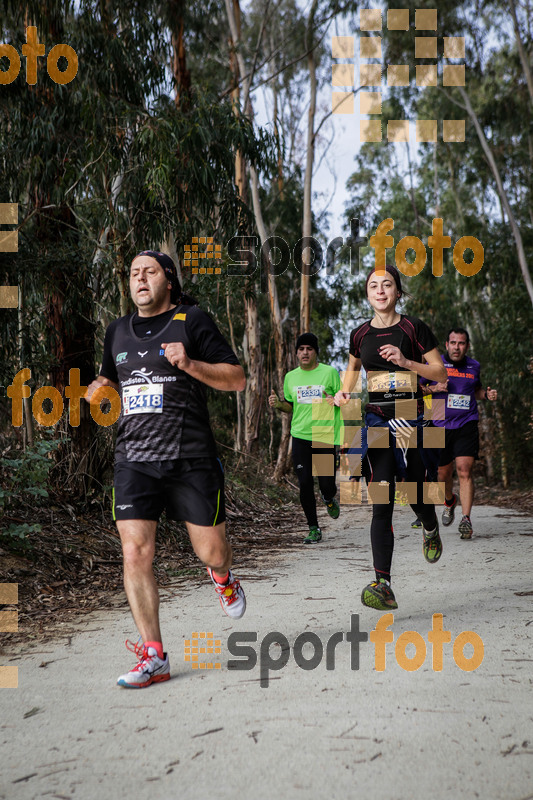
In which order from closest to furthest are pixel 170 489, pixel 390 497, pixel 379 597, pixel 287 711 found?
1. pixel 287 711
2. pixel 170 489
3. pixel 379 597
4. pixel 390 497

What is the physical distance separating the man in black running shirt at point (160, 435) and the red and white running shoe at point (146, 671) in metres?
0.02

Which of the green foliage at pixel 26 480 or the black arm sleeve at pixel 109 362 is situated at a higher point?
the black arm sleeve at pixel 109 362

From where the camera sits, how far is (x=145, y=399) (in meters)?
4.03

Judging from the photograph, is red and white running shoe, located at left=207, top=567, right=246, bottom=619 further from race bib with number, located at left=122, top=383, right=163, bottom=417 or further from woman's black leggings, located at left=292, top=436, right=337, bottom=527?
woman's black leggings, located at left=292, top=436, right=337, bottom=527

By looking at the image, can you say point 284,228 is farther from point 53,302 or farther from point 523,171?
point 53,302

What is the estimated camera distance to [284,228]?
24656mm

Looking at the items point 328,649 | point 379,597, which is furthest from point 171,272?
point 379,597

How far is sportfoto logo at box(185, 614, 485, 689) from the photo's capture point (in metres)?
3.99

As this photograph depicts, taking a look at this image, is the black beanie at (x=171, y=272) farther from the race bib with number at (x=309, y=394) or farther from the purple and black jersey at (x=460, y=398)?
→ the purple and black jersey at (x=460, y=398)

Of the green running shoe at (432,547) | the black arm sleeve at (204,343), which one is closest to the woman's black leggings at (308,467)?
the green running shoe at (432,547)

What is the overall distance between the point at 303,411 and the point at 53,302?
2.93 m

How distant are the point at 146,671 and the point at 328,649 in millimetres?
990

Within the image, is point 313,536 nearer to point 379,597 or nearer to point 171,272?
point 379,597

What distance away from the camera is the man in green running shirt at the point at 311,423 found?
29.0 ft
